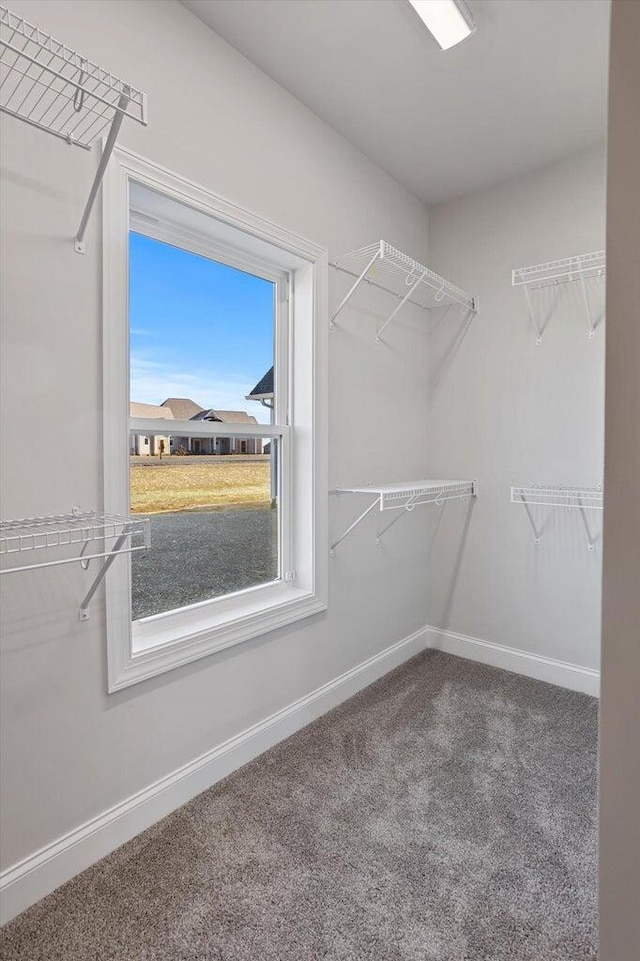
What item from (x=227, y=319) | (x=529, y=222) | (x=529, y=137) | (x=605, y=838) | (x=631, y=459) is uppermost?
(x=529, y=137)

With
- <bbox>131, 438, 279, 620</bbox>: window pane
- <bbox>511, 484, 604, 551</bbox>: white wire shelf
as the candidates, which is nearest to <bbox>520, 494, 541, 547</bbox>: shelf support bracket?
<bbox>511, 484, 604, 551</bbox>: white wire shelf

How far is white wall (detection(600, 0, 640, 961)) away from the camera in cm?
47

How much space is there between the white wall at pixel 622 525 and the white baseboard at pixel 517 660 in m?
2.13

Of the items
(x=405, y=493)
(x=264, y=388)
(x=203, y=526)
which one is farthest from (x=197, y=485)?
(x=405, y=493)

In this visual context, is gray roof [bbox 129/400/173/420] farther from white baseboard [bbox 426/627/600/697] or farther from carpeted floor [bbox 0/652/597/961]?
white baseboard [bbox 426/627/600/697]

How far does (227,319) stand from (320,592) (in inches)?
47.9

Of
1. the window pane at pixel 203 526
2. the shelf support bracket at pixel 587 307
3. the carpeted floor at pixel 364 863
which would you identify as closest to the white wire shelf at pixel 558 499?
the shelf support bracket at pixel 587 307

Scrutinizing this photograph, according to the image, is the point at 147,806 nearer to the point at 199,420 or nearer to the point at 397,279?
the point at 199,420

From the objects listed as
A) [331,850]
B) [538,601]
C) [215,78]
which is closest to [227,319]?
[215,78]

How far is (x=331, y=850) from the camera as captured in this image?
4.83 ft

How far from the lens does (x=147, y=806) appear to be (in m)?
1.55

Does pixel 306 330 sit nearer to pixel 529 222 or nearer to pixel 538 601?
pixel 529 222

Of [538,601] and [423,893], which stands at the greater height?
[538,601]

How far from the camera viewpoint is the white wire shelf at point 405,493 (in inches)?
86.7
